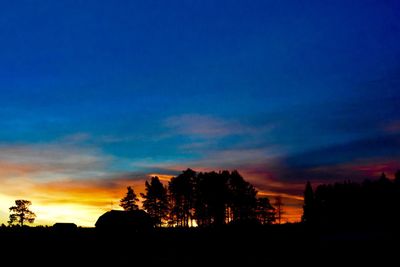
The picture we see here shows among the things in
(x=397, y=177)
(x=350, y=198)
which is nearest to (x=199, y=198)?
(x=350, y=198)

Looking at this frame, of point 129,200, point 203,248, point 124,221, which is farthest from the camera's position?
point 129,200

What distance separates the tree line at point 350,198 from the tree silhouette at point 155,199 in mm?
34212

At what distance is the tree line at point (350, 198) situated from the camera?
322 feet

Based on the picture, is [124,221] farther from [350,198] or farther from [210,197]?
[350,198]

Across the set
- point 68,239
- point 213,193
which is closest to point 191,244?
point 68,239

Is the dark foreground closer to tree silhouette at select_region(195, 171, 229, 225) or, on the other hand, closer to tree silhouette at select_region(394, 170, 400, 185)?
tree silhouette at select_region(195, 171, 229, 225)

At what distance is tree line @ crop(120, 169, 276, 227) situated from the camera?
102m

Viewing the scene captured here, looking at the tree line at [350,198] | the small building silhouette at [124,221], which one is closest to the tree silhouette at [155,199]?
the tree line at [350,198]

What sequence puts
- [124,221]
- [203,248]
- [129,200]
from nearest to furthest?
[203,248] < [124,221] < [129,200]

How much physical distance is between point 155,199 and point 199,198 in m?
11.2

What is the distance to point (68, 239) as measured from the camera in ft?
130

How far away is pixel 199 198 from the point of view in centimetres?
10294

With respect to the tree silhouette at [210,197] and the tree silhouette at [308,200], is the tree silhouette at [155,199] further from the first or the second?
the tree silhouette at [308,200]

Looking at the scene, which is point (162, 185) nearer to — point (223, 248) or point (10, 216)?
point (10, 216)
